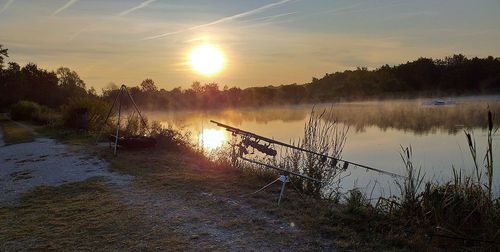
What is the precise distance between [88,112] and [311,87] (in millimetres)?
61571

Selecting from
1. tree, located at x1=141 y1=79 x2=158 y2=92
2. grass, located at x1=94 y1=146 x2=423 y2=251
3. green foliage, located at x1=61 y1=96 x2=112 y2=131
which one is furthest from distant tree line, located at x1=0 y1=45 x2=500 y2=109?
grass, located at x1=94 y1=146 x2=423 y2=251

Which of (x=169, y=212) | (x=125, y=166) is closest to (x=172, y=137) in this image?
(x=125, y=166)

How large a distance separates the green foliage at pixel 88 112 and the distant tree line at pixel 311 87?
2543 centimetres

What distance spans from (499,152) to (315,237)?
1154 cm

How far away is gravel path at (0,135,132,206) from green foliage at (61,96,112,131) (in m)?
5.27

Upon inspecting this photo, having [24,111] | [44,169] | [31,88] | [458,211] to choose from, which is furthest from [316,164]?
[31,88]

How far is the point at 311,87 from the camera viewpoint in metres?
80.1

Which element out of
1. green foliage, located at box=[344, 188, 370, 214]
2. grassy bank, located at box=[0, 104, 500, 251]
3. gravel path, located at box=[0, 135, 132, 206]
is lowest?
gravel path, located at box=[0, 135, 132, 206]

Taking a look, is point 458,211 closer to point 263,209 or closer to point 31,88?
point 263,209

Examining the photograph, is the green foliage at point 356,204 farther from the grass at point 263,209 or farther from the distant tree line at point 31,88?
the distant tree line at point 31,88

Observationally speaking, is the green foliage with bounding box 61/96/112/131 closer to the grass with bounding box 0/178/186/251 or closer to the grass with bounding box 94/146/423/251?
the grass with bounding box 94/146/423/251

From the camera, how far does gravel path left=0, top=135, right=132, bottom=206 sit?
8.96 meters

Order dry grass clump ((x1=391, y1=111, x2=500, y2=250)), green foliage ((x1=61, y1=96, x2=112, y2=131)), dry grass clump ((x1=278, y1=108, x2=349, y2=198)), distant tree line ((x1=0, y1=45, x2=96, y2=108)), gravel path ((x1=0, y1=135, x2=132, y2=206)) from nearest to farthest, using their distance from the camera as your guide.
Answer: dry grass clump ((x1=391, y1=111, x2=500, y2=250))
dry grass clump ((x1=278, y1=108, x2=349, y2=198))
gravel path ((x1=0, y1=135, x2=132, y2=206))
green foliage ((x1=61, y1=96, x2=112, y2=131))
distant tree line ((x1=0, y1=45, x2=96, y2=108))

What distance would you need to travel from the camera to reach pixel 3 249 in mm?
5148
